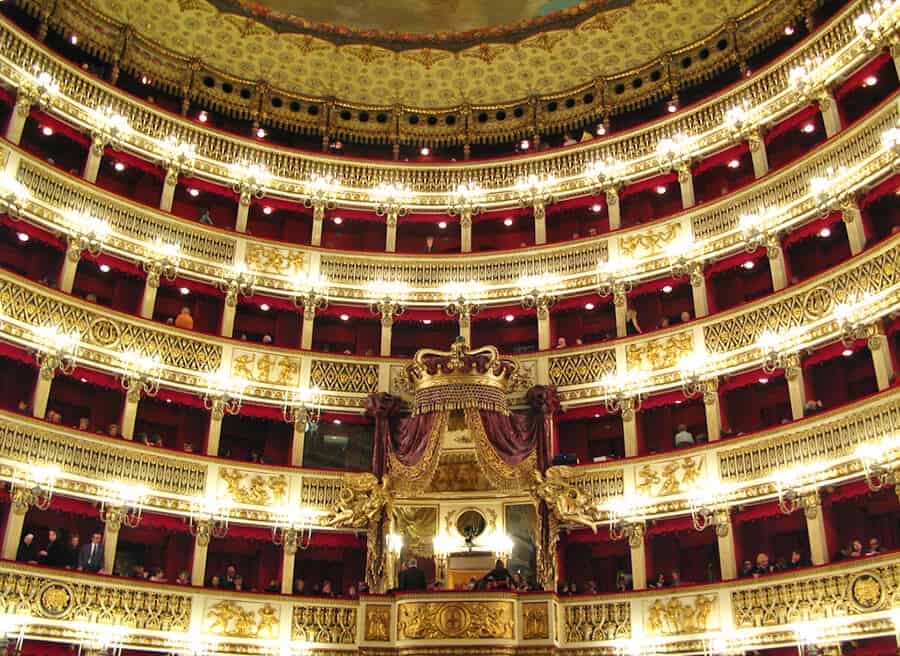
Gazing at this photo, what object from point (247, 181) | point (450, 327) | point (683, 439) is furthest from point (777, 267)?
point (247, 181)

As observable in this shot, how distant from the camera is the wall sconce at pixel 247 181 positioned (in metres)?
28.5

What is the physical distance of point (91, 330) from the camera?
2397 cm

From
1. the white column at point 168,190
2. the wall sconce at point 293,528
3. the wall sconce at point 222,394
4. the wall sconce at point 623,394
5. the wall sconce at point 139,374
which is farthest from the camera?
the white column at point 168,190

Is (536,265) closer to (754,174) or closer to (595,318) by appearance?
(595,318)

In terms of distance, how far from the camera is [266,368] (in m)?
26.1

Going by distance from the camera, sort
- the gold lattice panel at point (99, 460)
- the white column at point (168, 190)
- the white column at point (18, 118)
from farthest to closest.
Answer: the white column at point (168, 190) < the white column at point (18, 118) < the gold lattice panel at point (99, 460)

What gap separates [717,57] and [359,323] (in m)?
14.0

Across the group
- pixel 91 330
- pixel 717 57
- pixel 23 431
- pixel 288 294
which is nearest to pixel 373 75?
pixel 288 294

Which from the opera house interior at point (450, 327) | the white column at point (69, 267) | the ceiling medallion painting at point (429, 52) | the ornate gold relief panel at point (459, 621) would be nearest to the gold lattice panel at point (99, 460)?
the opera house interior at point (450, 327)

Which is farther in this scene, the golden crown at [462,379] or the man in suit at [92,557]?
the golden crown at [462,379]

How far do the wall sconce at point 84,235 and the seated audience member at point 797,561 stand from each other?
19392mm

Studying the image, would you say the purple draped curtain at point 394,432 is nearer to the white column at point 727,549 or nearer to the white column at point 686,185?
the white column at point 727,549

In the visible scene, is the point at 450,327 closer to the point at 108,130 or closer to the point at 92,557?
the point at 108,130

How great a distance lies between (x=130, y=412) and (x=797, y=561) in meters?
16.9
